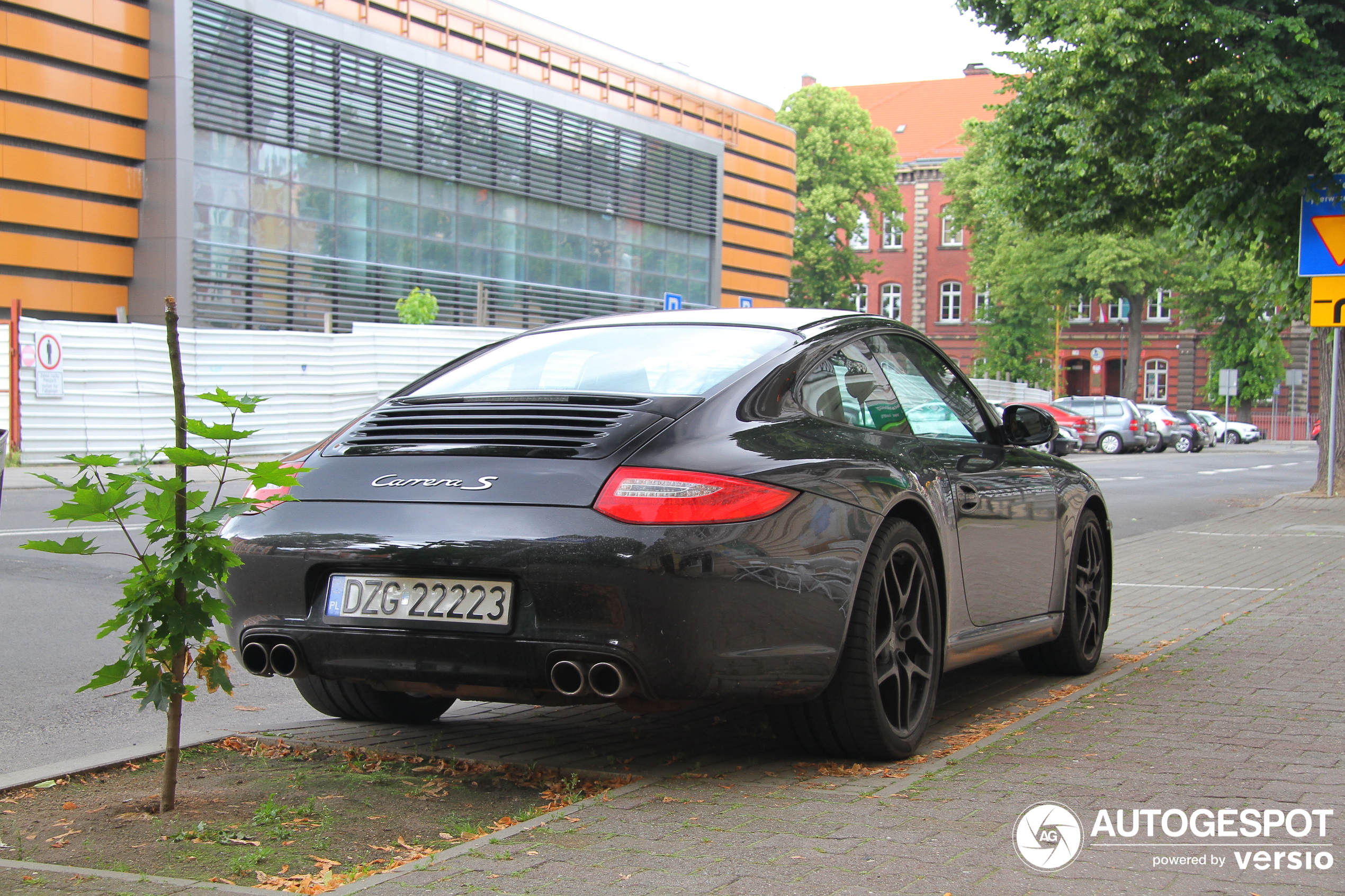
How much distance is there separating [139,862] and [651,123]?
41.9 m

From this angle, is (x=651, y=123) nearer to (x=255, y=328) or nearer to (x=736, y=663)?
(x=255, y=328)

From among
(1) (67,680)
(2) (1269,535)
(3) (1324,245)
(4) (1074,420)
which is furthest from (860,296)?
(1) (67,680)

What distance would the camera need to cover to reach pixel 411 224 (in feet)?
112

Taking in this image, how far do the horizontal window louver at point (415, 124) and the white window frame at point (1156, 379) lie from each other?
123ft

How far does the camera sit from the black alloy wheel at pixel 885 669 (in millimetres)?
4148

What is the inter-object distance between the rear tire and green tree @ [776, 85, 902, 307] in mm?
64232

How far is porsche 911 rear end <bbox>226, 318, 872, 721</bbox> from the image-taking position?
12.2ft

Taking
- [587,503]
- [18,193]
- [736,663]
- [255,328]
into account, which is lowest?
[736,663]

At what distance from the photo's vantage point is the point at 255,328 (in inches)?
1166

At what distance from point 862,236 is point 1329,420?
55947 mm

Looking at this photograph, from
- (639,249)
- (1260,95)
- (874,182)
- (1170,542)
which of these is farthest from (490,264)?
(874,182)

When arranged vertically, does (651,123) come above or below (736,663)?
above

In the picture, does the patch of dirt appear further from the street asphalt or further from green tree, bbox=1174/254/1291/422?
green tree, bbox=1174/254/1291/422

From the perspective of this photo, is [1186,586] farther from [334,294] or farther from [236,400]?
[334,294]
